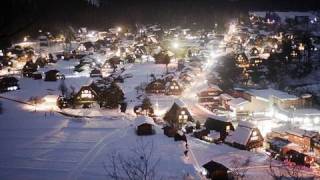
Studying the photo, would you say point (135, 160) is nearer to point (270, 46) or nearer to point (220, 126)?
point (220, 126)

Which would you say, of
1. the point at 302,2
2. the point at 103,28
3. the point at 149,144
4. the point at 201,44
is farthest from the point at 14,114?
the point at 302,2

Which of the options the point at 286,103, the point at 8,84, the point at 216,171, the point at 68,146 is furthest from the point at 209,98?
the point at 216,171

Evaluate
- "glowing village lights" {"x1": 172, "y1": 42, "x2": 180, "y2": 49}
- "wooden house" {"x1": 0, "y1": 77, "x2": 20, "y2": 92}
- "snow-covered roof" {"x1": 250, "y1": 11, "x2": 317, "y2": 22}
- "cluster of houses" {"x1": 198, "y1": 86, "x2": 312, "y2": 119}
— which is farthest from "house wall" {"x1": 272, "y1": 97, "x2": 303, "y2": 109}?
"snow-covered roof" {"x1": 250, "y1": 11, "x2": 317, "y2": 22}

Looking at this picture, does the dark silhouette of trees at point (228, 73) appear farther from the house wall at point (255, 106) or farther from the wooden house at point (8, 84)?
the wooden house at point (8, 84)

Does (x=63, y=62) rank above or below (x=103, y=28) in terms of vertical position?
below

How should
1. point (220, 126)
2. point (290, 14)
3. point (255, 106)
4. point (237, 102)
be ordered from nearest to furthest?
point (220, 126) → point (237, 102) → point (255, 106) → point (290, 14)

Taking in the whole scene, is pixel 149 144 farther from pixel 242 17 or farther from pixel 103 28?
pixel 242 17

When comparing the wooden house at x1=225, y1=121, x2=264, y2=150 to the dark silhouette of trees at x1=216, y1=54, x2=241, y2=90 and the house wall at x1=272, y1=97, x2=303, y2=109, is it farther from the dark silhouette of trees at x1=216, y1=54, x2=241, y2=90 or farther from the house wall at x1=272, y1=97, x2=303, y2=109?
the dark silhouette of trees at x1=216, y1=54, x2=241, y2=90
